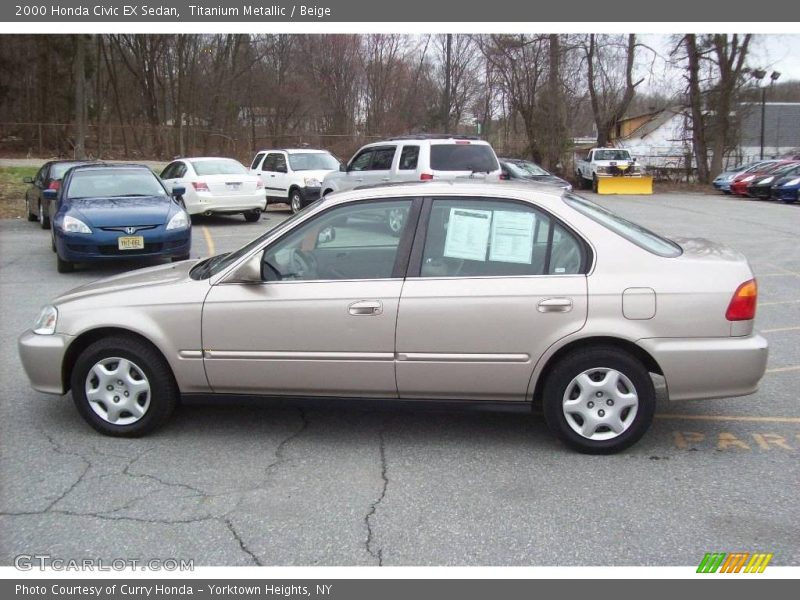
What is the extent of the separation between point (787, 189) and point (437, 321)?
87.7ft

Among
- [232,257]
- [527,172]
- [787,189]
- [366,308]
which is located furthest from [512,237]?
[787,189]

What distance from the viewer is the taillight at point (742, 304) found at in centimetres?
423

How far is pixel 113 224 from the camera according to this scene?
33.1 ft

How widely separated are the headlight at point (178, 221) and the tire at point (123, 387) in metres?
6.03

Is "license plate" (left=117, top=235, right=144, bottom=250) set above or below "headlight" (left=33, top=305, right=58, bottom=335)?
above

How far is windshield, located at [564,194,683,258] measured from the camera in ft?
14.7

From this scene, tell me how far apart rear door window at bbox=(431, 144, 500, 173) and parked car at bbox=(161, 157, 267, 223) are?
4.71 metres

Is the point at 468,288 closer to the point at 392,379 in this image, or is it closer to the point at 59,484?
the point at 392,379

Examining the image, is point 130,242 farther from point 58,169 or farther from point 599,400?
point 599,400

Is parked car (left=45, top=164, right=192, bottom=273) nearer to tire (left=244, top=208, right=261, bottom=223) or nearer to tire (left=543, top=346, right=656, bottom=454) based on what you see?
tire (left=244, top=208, right=261, bottom=223)

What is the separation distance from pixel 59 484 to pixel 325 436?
1.54m

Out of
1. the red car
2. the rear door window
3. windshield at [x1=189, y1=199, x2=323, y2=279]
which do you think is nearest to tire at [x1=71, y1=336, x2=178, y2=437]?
windshield at [x1=189, y1=199, x2=323, y2=279]

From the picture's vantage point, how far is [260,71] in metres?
46.3

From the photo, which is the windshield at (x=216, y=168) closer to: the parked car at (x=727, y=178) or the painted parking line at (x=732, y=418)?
the painted parking line at (x=732, y=418)
